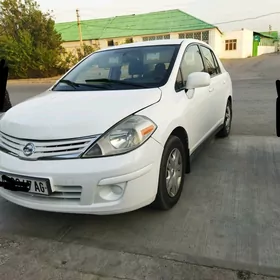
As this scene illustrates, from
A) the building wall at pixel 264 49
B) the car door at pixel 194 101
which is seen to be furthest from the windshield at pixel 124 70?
the building wall at pixel 264 49

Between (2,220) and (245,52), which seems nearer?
(2,220)

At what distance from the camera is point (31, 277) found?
2090 millimetres

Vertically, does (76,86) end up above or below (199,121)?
above

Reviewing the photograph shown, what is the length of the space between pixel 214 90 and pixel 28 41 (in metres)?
22.0

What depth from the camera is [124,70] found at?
3.36 metres

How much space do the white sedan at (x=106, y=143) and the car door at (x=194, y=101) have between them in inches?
0.9

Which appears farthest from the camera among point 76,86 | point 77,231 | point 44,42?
point 44,42

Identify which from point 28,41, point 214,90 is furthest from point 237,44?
point 214,90

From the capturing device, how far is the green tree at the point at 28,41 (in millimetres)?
22750

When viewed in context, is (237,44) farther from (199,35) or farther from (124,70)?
(124,70)

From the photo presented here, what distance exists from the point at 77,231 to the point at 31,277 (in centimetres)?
58

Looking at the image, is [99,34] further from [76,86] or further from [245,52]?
[76,86]

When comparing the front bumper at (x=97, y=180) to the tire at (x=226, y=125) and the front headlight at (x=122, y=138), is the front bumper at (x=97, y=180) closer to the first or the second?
the front headlight at (x=122, y=138)

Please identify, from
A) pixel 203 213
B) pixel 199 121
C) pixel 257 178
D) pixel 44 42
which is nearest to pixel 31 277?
pixel 203 213
